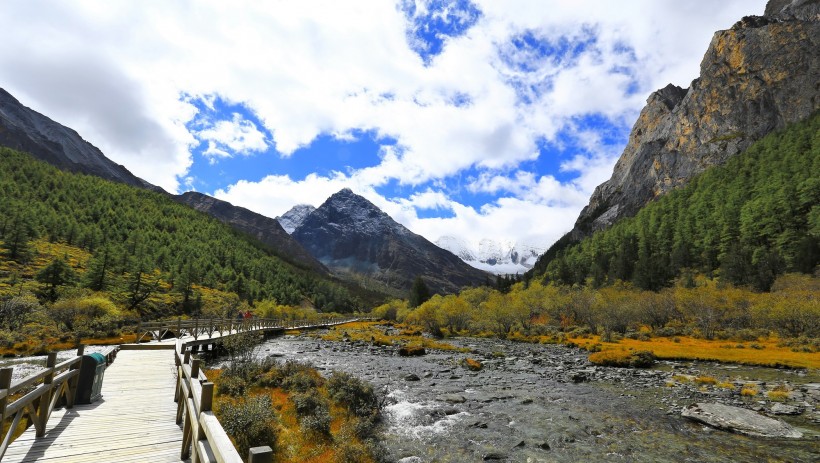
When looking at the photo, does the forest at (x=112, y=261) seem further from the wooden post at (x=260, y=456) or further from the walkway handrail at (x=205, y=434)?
the wooden post at (x=260, y=456)

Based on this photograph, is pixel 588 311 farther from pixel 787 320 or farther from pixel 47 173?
pixel 47 173

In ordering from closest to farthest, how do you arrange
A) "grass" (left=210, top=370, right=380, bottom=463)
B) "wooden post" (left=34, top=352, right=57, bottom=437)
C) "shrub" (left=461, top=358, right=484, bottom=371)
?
"wooden post" (left=34, top=352, right=57, bottom=437)
"grass" (left=210, top=370, right=380, bottom=463)
"shrub" (left=461, top=358, right=484, bottom=371)

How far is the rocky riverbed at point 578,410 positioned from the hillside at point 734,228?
64137mm

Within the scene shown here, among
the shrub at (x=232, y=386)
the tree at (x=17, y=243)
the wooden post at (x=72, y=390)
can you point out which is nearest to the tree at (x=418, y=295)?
the tree at (x=17, y=243)

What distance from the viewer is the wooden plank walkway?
793cm

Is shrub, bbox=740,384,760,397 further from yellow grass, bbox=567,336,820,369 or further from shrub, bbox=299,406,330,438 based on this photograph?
shrub, bbox=299,406,330,438

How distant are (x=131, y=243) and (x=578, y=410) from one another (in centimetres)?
12470

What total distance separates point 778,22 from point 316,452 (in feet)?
681

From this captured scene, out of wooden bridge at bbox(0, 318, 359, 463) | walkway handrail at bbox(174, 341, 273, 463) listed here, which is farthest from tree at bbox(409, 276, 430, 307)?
walkway handrail at bbox(174, 341, 273, 463)

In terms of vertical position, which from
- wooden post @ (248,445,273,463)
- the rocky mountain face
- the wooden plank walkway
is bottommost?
the wooden plank walkway

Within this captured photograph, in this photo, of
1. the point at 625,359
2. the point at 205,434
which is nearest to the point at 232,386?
the point at 205,434

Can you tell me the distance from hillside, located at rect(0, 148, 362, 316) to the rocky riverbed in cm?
6335

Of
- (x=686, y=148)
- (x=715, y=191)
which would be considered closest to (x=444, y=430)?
(x=715, y=191)

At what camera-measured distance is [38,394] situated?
859cm
